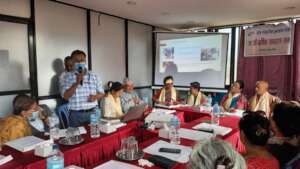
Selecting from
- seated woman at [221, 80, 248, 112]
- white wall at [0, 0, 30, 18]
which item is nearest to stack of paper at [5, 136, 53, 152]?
white wall at [0, 0, 30, 18]

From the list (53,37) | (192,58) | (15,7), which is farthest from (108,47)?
(192,58)

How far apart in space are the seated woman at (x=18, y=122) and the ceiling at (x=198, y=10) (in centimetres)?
184

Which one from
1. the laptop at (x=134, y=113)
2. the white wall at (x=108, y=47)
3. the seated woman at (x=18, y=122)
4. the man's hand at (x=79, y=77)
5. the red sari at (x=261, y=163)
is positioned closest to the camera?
the red sari at (x=261, y=163)

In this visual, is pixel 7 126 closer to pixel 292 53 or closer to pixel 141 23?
pixel 141 23

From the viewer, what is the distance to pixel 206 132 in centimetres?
216

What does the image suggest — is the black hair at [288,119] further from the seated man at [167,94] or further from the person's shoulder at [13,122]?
the seated man at [167,94]

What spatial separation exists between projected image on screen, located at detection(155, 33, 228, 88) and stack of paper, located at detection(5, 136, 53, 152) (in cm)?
361

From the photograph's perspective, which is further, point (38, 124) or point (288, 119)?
point (38, 124)

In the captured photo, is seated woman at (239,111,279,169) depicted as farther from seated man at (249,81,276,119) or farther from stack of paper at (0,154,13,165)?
seated man at (249,81,276,119)

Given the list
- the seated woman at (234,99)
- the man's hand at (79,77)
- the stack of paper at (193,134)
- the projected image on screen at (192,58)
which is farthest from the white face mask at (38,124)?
the projected image on screen at (192,58)

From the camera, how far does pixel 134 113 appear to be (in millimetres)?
2518

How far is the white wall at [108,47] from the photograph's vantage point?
154 inches

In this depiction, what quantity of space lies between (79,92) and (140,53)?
2.52 meters

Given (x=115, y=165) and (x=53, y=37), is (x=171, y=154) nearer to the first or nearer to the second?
(x=115, y=165)
